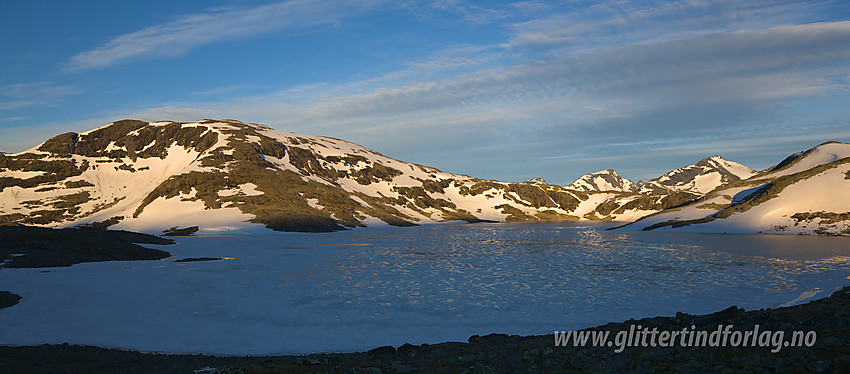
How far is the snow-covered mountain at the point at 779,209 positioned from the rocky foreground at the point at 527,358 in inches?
4080

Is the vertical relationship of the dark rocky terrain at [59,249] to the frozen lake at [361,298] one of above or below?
above

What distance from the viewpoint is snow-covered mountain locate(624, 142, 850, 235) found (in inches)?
4109

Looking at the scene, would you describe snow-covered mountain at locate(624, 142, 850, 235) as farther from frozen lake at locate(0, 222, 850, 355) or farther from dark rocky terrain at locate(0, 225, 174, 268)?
dark rocky terrain at locate(0, 225, 174, 268)

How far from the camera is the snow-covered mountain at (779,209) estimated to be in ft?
342

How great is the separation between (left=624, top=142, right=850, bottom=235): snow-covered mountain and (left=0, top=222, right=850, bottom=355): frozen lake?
65.5 metres

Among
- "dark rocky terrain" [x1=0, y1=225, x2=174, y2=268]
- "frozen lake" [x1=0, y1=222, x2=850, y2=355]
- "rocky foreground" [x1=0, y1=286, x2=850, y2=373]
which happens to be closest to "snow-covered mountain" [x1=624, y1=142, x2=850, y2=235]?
"frozen lake" [x1=0, y1=222, x2=850, y2=355]

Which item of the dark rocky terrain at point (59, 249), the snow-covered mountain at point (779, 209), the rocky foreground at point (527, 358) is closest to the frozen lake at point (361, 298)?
the rocky foreground at point (527, 358)

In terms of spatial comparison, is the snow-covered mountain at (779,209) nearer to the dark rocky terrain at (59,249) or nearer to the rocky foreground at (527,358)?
the rocky foreground at (527,358)

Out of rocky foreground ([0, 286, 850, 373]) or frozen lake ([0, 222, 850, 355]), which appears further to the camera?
frozen lake ([0, 222, 850, 355])

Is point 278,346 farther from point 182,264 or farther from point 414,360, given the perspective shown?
point 182,264

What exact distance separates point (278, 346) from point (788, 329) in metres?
19.6

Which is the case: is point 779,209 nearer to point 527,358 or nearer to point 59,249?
point 527,358

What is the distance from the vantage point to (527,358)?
1471 centimetres

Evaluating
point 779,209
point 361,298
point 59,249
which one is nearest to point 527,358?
point 361,298
